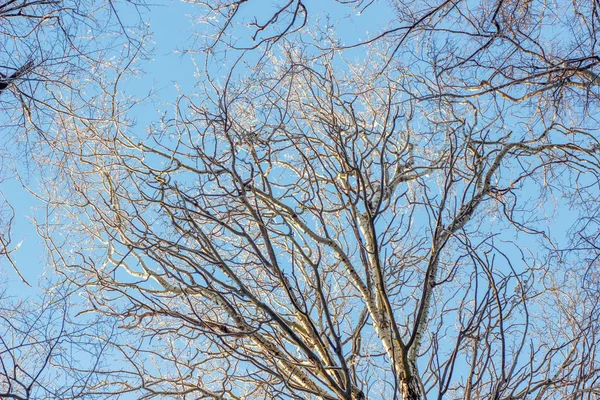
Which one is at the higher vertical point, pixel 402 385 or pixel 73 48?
pixel 73 48

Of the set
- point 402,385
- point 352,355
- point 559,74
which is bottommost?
point 402,385

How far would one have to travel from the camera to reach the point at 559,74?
3.88 m

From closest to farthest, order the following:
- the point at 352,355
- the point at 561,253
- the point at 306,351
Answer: the point at 306,351, the point at 352,355, the point at 561,253

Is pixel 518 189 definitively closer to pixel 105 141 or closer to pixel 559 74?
pixel 559 74

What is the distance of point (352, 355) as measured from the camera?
381cm

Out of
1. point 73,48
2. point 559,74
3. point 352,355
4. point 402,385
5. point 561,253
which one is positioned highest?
point 73,48

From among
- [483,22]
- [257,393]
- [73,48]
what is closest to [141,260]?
[257,393]

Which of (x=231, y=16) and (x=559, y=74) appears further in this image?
(x=559, y=74)

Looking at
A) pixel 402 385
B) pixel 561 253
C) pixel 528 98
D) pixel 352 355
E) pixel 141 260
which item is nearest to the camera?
pixel 402 385

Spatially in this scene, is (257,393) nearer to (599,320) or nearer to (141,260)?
(141,260)

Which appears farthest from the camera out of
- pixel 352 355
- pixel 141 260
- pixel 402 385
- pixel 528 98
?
pixel 141 260

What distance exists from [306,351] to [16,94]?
2.77m

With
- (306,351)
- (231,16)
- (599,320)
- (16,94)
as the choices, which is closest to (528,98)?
(599,320)

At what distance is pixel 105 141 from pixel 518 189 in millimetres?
3774
